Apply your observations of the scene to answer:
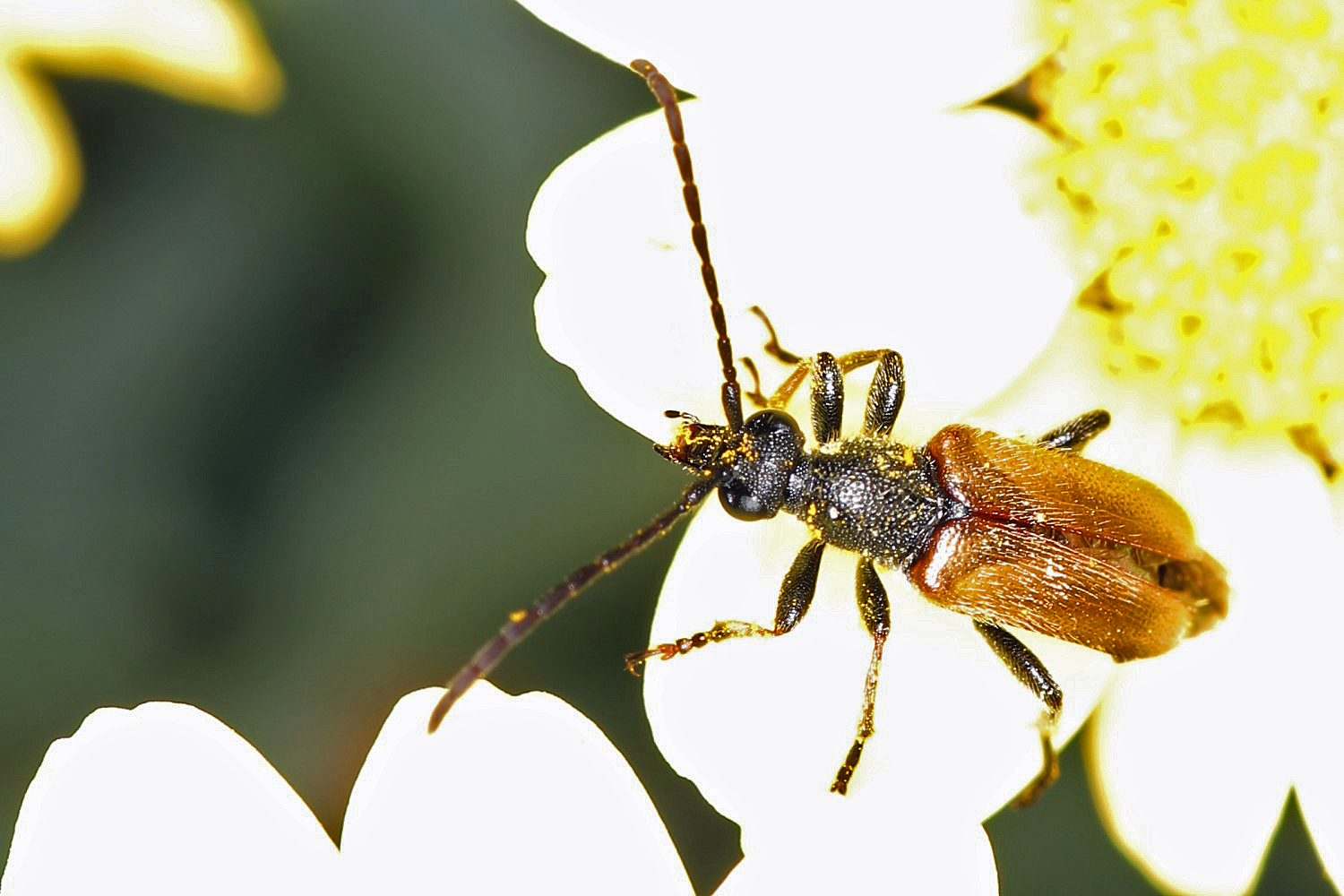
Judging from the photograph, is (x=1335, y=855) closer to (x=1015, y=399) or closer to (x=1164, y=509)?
(x=1164, y=509)

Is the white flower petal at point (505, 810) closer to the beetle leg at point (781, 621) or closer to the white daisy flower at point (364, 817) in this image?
the white daisy flower at point (364, 817)

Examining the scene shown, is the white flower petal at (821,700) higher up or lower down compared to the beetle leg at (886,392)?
lower down

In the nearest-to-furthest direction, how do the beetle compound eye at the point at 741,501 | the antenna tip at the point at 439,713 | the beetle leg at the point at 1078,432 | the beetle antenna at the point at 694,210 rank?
the antenna tip at the point at 439,713 < the beetle antenna at the point at 694,210 < the beetle compound eye at the point at 741,501 < the beetle leg at the point at 1078,432

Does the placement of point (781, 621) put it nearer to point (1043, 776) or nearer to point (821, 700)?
point (821, 700)

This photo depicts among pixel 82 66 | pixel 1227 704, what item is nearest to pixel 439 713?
pixel 1227 704

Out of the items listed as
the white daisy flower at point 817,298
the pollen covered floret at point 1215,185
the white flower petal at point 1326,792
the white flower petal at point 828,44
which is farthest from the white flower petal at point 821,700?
the white flower petal at point 828,44
